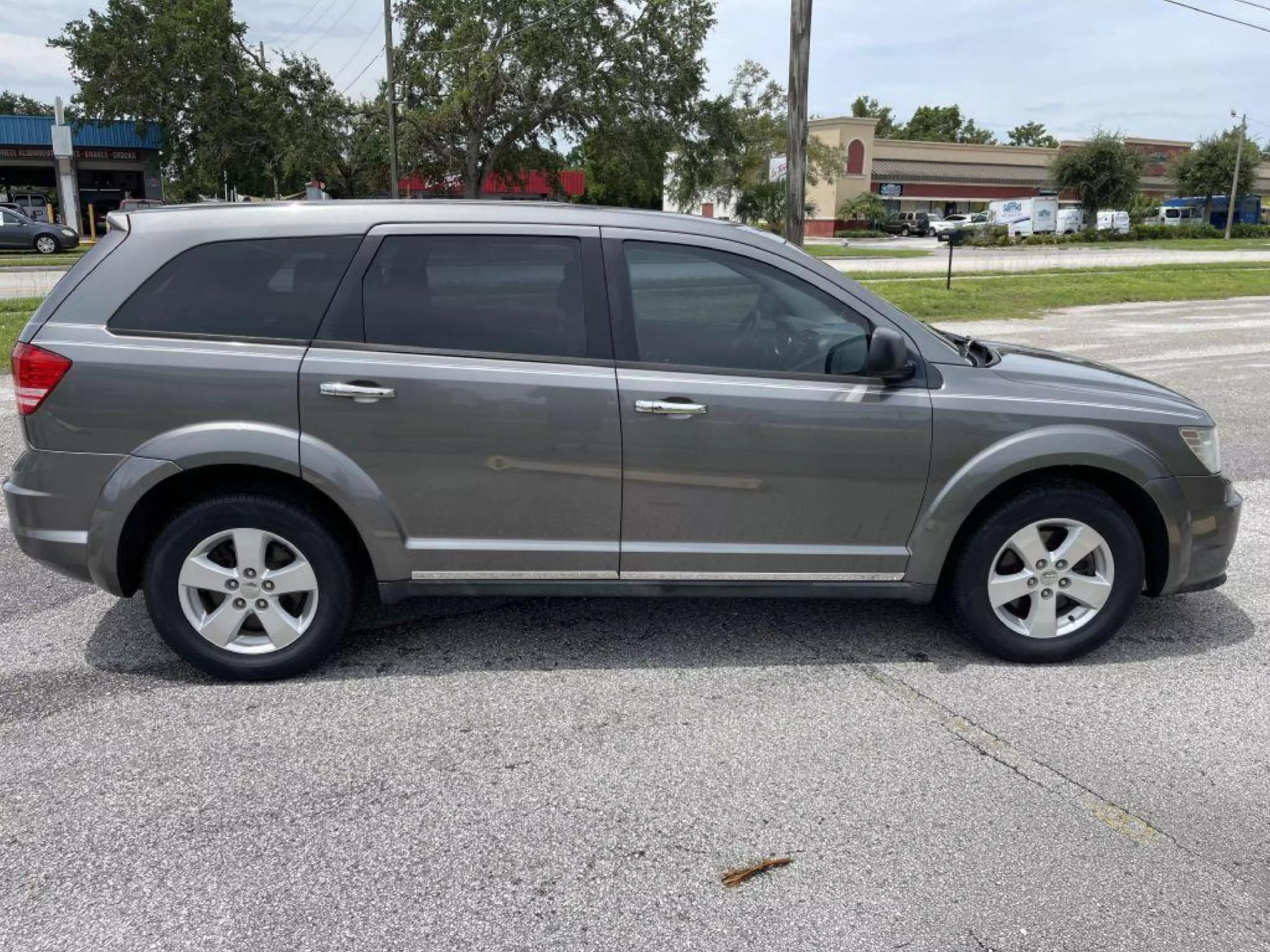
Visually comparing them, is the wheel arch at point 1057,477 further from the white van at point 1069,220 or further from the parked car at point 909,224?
the parked car at point 909,224

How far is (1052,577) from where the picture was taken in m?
4.09

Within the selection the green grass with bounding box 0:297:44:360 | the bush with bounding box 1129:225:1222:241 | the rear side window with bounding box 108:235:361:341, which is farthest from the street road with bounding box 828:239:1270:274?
the rear side window with bounding box 108:235:361:341

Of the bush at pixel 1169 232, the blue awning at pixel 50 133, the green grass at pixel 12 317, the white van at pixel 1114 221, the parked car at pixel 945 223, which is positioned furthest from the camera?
the parked car at pixel 945 223

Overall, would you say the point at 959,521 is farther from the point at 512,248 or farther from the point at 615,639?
the point at 512,248

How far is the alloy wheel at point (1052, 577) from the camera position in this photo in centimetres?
406

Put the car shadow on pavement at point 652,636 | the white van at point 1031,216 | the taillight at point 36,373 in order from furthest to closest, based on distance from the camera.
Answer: the white van at point 1031,216
the car shadow on pavement at point 652,636
the taillight at point 36,373

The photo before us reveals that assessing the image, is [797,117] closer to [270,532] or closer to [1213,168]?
[270,532]

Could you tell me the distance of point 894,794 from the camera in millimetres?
3201

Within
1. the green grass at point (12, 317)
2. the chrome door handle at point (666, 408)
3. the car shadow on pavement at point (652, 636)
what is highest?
the chrome door handle at point (666, 408)

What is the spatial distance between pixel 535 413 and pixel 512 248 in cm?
67

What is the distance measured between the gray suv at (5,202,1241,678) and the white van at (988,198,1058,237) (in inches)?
2413

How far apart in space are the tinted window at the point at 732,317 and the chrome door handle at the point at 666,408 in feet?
0.64

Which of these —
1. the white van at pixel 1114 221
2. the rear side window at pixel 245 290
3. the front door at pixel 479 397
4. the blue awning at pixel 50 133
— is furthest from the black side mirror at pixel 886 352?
the white van at pixel 1114 221

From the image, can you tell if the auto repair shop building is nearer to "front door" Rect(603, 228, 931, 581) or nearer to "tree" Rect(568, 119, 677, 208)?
"tree" Rect(568, 119, 677, 208)
